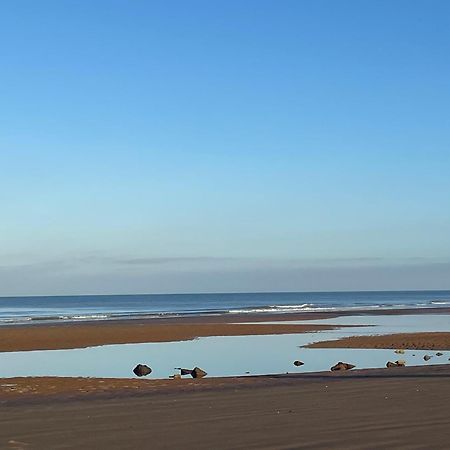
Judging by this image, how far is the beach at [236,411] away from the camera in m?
9.63

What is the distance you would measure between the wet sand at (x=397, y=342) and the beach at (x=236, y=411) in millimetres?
9423

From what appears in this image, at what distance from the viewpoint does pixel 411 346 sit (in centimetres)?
2861

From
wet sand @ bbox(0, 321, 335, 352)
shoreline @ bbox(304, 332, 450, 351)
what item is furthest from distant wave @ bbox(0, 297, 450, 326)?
shoreline @ bbox(304, 332, 450, 351)

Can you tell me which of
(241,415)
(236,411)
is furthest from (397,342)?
(241,415)

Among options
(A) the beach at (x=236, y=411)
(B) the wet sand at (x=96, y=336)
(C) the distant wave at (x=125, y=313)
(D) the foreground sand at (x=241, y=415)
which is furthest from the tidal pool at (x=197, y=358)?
(C) the distant wave at (x=125, y=313)

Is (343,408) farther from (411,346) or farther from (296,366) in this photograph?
(411,346)

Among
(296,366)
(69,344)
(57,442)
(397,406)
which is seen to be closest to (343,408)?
(397,406)

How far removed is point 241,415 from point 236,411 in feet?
1.46

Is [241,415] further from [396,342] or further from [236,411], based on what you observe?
[396,342]

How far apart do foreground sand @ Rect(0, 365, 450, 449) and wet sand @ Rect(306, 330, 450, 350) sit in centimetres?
1196

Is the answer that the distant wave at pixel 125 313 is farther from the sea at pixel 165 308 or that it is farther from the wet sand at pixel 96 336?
the wet sand at pixel 96 336

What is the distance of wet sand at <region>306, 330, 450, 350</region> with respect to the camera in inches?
1118

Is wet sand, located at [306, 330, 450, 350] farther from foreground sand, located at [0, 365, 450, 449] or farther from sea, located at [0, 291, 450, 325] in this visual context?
sea, located at [0, 291, 450, 325]

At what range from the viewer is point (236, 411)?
1204cm
